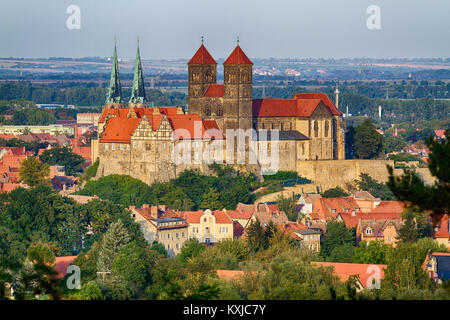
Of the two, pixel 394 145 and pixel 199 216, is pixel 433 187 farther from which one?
pixel 394 145

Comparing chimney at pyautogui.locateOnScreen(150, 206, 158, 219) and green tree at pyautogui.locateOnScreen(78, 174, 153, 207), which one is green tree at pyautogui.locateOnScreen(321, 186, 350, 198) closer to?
green tree at pyautogui.locateOnScreen(78, 174, 153, 207)

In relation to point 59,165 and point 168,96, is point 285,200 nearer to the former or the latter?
point 59,165

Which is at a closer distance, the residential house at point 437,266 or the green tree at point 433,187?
the green tree at point 433,187

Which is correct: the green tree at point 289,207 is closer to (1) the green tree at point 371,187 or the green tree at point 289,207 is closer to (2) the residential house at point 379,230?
(2) the residential house at point 379,230

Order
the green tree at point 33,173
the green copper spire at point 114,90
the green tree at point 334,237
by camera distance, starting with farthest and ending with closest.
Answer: the green copper spire at point 114,90
the green tree at point 33,173
the green tree at point 334,237

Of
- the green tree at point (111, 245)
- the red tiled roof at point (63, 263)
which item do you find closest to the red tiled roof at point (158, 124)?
the green tree at point (111, 245)
